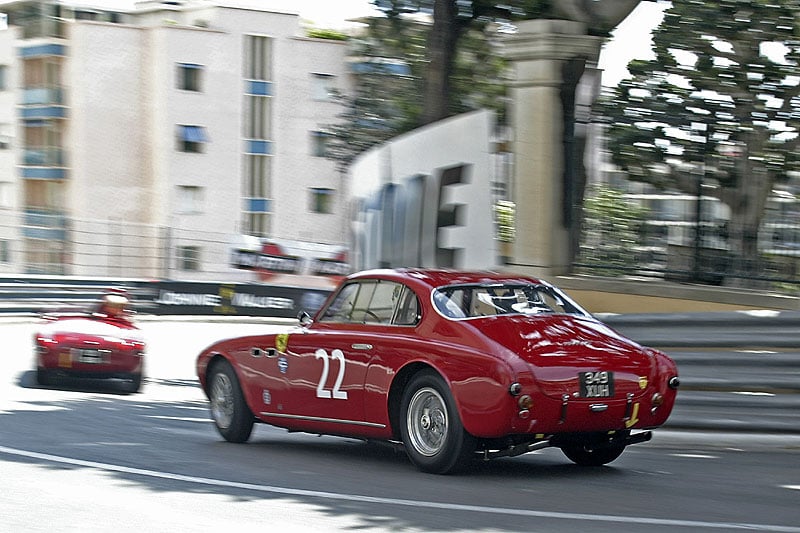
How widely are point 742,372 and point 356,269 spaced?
7.46 metres

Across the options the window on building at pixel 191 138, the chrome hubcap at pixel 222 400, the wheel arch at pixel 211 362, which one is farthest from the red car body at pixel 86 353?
the window on building at pixel 191 138

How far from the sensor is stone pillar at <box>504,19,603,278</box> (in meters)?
12.7

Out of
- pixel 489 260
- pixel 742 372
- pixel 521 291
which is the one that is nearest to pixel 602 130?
pixel 489 260

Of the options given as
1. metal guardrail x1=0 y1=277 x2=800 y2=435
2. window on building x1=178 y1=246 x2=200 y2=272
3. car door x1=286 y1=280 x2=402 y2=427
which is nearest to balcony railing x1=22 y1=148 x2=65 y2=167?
window on building x1=178 y1=246 x2=200 y2=272

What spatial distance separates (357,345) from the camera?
8703mm

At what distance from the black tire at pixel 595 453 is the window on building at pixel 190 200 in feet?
164

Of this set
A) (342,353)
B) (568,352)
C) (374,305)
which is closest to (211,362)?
(342,353)

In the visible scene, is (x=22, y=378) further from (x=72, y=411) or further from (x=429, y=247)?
(x=429, y=247)

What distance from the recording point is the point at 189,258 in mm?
38438

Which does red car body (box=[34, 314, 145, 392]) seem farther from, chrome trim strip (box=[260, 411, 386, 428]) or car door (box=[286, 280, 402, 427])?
car door (box=[286, 280, 402, 427])

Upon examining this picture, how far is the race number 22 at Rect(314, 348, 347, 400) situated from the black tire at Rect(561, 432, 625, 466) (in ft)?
5.32

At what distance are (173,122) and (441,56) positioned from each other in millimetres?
42302

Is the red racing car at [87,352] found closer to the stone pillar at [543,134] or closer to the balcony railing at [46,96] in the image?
the stone pillar at [543,134]

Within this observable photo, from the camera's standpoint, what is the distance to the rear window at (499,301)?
841 centimetres
